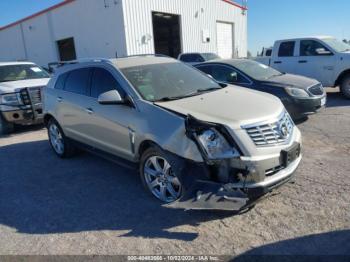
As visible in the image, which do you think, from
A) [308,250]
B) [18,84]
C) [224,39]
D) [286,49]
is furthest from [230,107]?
[224,39]

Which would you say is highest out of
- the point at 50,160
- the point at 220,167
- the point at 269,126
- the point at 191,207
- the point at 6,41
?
the point at 6,41

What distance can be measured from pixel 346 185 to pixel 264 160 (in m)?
1.51

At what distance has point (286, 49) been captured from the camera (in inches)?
419

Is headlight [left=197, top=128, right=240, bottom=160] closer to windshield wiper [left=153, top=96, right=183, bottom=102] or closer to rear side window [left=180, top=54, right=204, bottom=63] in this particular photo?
windshield wiper [left=153, top=96, right=183, bottom=102]

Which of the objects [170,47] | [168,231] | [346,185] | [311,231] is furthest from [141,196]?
[170,47]

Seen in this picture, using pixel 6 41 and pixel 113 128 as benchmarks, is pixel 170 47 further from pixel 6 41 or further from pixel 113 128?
pixel 113 128

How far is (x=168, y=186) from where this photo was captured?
3.92 m

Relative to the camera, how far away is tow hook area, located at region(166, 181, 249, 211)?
Answer: 3162 mm

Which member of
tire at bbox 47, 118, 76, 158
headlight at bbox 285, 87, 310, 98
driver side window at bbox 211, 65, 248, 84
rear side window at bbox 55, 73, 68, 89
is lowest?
tire at bbox 47, 118, 76, 158

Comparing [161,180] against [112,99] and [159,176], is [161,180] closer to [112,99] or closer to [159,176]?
[159,176]

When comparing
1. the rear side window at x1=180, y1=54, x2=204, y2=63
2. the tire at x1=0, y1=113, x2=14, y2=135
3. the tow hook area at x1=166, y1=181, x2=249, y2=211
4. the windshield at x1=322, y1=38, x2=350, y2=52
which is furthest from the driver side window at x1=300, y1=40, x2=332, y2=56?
the tire at x1=0, y1=113, x2=14, y2=135

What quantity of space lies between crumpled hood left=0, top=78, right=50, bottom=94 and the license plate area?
737cm

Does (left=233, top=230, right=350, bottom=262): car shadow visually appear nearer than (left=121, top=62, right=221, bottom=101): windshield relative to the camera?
Yes

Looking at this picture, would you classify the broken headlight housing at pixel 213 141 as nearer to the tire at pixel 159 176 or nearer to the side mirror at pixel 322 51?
the tire at pixel 159 176
